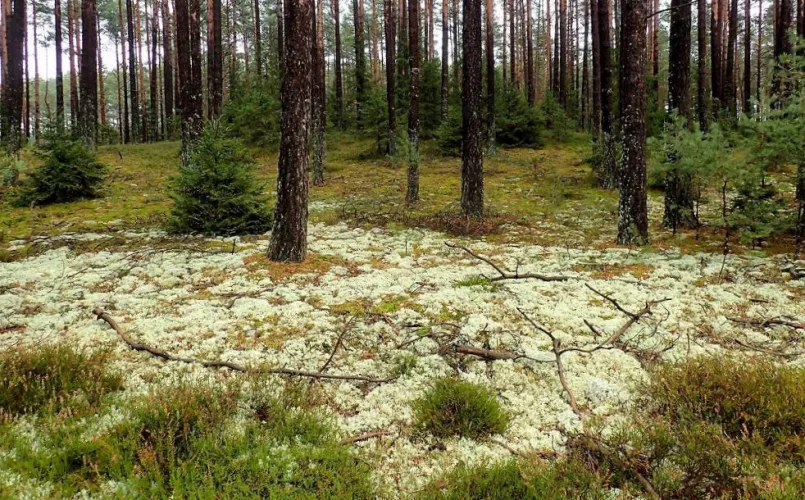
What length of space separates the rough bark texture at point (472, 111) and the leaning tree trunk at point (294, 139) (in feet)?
16.7

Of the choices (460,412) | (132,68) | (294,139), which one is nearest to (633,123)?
(294,139)

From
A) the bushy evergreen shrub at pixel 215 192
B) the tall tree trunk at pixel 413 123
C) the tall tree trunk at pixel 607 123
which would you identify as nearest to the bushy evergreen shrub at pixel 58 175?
the bushy evergreen shrub at pixel 215 192

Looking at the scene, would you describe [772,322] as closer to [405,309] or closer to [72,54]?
[405,309]

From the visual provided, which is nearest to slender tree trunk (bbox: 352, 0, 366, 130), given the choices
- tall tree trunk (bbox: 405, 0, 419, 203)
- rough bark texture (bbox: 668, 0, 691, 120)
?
tall tree trunk (bbox: 405, 0, 419, 203)

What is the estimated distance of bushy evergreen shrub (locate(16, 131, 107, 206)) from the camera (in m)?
12.1

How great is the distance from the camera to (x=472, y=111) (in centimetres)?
1109

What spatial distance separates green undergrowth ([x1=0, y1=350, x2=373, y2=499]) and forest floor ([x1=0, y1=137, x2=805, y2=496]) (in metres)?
0.14

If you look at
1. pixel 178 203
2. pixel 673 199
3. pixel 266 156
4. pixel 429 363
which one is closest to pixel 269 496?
pixel 429 363

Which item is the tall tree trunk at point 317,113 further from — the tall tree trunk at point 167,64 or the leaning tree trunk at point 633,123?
the tall tree trunk at point 167,64

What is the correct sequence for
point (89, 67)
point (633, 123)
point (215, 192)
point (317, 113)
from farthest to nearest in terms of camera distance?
point (89, 67)
point (317, 113)
point (215, 192)
point (633, 123)

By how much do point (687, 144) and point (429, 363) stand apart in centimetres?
679

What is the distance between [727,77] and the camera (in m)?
22.9

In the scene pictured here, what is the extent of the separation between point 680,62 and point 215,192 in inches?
403

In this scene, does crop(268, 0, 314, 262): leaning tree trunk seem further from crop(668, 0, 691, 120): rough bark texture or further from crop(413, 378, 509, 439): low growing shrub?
crop(668, 0, 691, 120): rough bark texture
